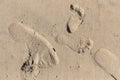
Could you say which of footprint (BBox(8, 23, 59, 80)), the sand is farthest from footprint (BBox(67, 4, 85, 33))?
footprint (BBox(8, 23, 59, 80))

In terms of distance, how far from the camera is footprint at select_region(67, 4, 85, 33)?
1.95m

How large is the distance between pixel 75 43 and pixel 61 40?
12 centimetres

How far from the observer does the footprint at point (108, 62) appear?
1.95m

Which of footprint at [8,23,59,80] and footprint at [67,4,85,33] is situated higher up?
footprint at [67,4,85,33]

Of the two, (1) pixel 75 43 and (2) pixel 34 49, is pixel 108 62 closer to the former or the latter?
(1) pixel 75 43

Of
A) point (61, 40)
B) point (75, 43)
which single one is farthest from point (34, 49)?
point (75, 43)

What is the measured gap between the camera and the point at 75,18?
1958 millimetres

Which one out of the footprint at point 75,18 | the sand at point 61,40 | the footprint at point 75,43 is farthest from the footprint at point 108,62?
the footprint at point 75,18

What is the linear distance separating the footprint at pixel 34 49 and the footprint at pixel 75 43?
103 millimetres

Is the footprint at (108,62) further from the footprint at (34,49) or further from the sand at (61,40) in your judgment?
the footprint at (34,49)

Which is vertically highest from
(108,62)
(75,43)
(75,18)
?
(75,18)

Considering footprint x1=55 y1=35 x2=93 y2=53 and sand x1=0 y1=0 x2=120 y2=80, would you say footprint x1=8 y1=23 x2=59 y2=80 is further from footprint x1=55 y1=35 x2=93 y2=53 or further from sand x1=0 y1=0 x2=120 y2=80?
footprint x1=55 y1=35 x2=93 y2=53

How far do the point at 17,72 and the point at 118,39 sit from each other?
0.90 meters

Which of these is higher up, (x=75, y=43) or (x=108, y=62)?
(x=75, y=43)
